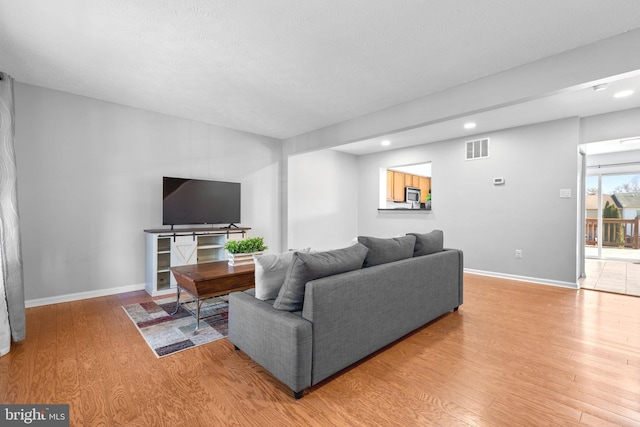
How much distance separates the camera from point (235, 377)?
76.1 inches

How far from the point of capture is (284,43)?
240cm

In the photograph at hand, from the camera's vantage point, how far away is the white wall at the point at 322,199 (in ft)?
19.3

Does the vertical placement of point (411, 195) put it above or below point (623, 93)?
below

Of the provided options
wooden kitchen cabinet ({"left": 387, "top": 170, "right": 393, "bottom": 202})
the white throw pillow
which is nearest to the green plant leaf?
the white throw pillow

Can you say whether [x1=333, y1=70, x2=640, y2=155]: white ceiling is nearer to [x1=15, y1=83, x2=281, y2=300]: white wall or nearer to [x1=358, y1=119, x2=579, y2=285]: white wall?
[x1=358, y1=119, x2=579, y2=285]: white wall

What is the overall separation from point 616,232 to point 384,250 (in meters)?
7.39

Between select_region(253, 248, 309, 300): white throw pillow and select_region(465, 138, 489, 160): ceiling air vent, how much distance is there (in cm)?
435

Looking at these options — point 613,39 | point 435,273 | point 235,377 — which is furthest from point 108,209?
point 613,39

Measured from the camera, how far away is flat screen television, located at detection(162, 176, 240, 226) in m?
4.04

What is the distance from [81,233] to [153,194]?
92 cm

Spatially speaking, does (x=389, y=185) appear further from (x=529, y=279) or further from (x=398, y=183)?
(x=529, y=279)

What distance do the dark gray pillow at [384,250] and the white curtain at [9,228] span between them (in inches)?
112

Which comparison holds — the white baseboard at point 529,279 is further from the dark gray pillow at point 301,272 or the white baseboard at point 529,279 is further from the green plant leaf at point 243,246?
the dark gray pillow at point 301,272

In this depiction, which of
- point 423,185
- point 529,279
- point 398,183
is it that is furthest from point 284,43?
point 423,185
